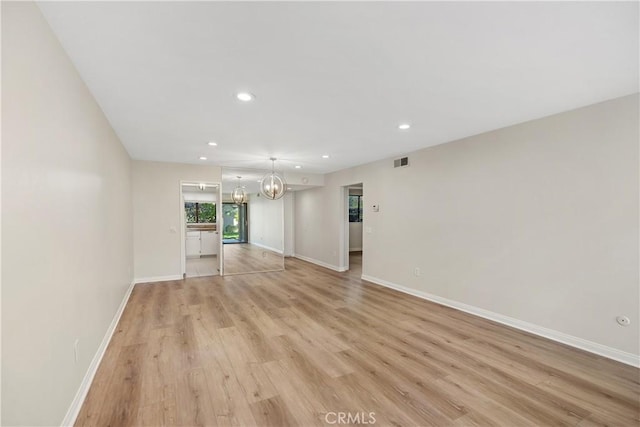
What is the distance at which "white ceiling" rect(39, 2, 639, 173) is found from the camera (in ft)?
4.94

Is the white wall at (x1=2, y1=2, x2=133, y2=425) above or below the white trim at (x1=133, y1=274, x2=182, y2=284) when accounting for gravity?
above

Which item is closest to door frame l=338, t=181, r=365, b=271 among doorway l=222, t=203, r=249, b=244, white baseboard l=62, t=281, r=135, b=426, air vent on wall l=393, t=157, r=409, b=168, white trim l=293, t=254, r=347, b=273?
white trim l=293, t=254, r=347, b=273

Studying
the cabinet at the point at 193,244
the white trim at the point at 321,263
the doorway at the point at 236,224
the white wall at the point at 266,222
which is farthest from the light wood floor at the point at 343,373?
the doorway at the point at 236,224

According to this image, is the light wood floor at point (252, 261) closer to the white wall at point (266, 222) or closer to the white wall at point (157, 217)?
the white wall at point (266, 222)

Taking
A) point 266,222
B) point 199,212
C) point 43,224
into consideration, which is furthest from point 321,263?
point 43,224

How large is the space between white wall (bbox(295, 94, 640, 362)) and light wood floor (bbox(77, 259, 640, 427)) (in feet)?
1.27

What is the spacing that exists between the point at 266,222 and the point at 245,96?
747 centimetres

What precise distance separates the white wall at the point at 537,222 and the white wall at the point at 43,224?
4327mm

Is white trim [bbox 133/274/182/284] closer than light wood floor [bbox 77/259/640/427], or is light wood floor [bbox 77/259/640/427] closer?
light wood floor [bbox 77/259/640/427]

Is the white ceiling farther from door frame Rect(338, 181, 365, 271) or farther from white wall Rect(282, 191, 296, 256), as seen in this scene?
white wall Rect(282, 191, 296, 256)

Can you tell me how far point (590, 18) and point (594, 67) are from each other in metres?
0.75

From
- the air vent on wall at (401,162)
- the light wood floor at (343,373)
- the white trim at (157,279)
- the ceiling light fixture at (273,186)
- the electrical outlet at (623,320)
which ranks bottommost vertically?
the light wood floor at (343,373)

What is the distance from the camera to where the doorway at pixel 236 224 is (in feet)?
38.9

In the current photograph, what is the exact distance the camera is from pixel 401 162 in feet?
16.4
